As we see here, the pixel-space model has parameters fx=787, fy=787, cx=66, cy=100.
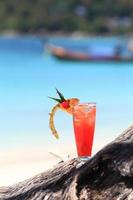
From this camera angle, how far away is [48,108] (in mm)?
14125

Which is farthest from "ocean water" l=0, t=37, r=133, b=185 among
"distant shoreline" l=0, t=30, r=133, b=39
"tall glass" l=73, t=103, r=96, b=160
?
"distant shoreline" l=0, t=30, r=133, b=39

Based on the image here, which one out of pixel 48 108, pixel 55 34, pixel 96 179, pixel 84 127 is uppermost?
pixel 55 34

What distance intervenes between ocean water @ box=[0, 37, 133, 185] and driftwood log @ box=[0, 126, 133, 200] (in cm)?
25

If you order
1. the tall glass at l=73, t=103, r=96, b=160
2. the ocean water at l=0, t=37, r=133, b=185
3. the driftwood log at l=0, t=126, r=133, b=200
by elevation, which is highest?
the ocean water at l=0, t=37, r=133, b=185

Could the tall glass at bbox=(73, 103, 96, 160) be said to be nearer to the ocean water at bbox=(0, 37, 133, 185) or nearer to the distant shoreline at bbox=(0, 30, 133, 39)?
the ocean water at bbox=(0, 37, 133, 185)

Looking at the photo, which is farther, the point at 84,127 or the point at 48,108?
the point at 48,108

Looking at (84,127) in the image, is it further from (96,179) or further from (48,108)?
(48,108)

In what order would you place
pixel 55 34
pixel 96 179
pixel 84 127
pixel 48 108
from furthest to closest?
1. pixel 55 34
2. pixel 48 108
3. pixel 84 127
4. pixel 96 179

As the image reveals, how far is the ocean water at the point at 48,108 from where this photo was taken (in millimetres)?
8414

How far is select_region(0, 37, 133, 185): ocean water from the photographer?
8414 mm

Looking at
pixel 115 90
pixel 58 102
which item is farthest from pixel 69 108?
pixel 115 90

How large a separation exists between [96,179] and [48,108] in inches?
462

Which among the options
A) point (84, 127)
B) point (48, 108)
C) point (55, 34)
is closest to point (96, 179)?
point (84, 127)

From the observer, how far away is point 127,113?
43.8 ft
